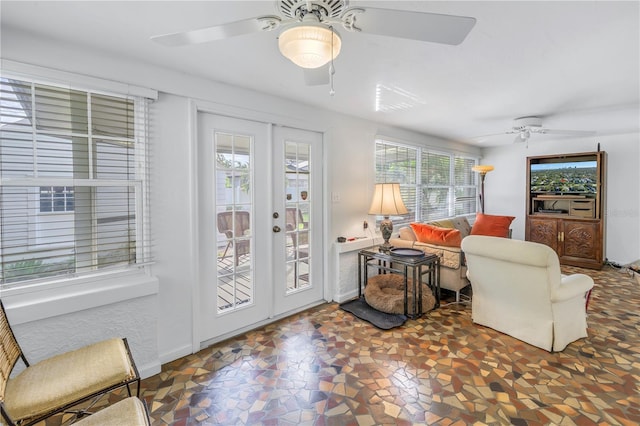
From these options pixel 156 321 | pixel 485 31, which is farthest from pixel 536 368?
pixel 156 321

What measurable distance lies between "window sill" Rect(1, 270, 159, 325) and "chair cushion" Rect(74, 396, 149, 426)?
2.89 feet

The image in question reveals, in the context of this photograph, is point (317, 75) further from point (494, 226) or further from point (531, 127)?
point (494, 226)

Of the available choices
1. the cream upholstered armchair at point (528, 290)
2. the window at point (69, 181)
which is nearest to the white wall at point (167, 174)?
the window at point (69, 181)

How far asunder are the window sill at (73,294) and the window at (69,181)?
69 millimetres

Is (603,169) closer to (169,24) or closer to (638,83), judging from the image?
(638,83)

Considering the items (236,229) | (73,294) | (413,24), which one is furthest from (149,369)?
(413,24)

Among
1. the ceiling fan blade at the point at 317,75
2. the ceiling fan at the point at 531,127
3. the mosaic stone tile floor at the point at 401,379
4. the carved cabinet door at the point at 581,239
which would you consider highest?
the ceiling fan at the point at 531,127

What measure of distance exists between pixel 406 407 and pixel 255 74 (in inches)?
99.6

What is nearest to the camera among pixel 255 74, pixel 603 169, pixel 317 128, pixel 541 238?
pixel 255 74

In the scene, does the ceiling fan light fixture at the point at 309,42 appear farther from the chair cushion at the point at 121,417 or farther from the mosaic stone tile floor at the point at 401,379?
the mosaic stone tile floor at the point at 401,379

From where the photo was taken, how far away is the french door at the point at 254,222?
245 cm

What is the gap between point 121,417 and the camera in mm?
1156

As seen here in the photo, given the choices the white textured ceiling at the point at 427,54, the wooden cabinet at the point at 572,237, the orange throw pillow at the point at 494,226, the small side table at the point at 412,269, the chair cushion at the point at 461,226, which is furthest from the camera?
the chair cushion at the point at 461,226

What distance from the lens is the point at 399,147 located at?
4.20 meters
